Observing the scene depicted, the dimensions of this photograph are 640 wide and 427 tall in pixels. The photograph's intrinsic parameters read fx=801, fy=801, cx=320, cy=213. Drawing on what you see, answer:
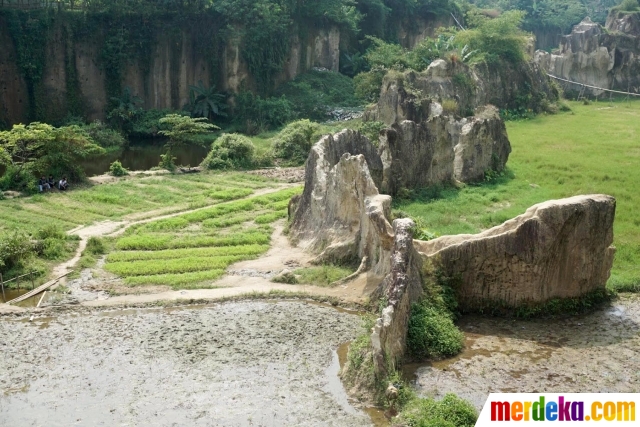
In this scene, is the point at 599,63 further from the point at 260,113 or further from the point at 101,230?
the point at 101,230

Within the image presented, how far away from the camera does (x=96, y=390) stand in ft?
50.9

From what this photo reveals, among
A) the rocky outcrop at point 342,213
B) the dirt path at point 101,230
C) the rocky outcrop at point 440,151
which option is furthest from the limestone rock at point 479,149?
the dirt path at point 101,230

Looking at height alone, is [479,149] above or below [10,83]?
below

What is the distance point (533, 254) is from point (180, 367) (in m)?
8.51

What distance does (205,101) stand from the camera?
176 ft

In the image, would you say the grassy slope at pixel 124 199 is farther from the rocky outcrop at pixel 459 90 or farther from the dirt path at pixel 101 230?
the rocky outcrop at pixel 459 90

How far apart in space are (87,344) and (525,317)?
10072mm

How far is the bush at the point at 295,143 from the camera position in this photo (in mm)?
39906

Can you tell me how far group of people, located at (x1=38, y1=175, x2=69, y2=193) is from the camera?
32.2 m

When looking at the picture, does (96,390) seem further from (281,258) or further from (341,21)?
(341,21)

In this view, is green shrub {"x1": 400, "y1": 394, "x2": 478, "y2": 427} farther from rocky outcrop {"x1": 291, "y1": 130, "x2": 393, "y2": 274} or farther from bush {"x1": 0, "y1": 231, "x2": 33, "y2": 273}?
bush {"x1": 0, "y1": 231, "x2": 33, "y2": 273}

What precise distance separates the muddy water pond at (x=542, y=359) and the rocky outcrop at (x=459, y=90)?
2241cm

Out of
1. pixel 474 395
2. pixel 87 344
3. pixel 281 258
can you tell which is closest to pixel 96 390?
pixel 87 344

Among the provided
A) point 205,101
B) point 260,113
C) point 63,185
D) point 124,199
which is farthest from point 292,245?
point 205,101
